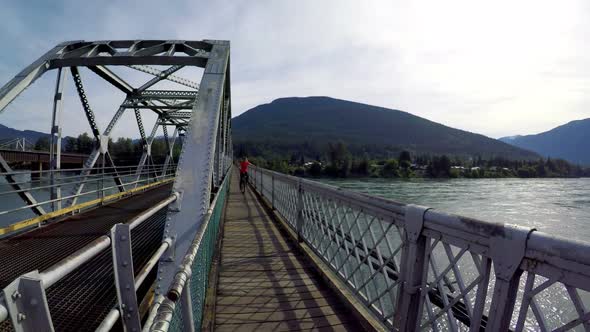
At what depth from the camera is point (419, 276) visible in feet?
8.12

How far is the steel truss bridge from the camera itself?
155 cm

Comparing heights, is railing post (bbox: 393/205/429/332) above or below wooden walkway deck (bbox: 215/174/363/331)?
above

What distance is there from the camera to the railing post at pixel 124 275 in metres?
1.80

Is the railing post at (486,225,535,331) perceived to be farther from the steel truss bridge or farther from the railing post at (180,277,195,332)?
the railing post at (180,277,195,332)

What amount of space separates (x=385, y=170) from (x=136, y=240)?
82560mm

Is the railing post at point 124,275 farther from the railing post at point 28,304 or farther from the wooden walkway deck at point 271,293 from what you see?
the wooden walkway deck at point 271,293

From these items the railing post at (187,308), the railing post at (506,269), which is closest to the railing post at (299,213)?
the railing post at (187,308)

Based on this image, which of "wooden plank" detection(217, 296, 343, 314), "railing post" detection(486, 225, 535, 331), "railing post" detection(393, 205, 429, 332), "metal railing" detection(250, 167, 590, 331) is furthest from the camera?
"wooden plank" detection(217, 296, 343, 314)

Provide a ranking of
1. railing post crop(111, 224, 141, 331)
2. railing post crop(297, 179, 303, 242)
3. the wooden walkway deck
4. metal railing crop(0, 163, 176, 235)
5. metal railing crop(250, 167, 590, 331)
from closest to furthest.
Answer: metal railing crop(250, 167, 590, 331) → railing post crop(111, 224, 141, 331) → the wooden walkway deck → railing post crop(297, 179, 303, 242) → metal railing crop(0, 163, 176, 235)

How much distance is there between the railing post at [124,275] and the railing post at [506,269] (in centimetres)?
→ 205

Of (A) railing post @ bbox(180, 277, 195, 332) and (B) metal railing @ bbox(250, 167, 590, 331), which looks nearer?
(B) metal railing @ bbox(250, 167, 590, 331)

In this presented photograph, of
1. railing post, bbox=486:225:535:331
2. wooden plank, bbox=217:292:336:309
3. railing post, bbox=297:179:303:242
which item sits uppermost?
railing post, bbox=486:225:535:331

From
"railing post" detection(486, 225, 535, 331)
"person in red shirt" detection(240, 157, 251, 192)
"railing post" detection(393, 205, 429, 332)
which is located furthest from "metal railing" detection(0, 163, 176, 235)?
"railing post" detection(486, 225, 535, 331)

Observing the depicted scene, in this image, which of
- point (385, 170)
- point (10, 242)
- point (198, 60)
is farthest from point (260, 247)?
point (385, 170)
